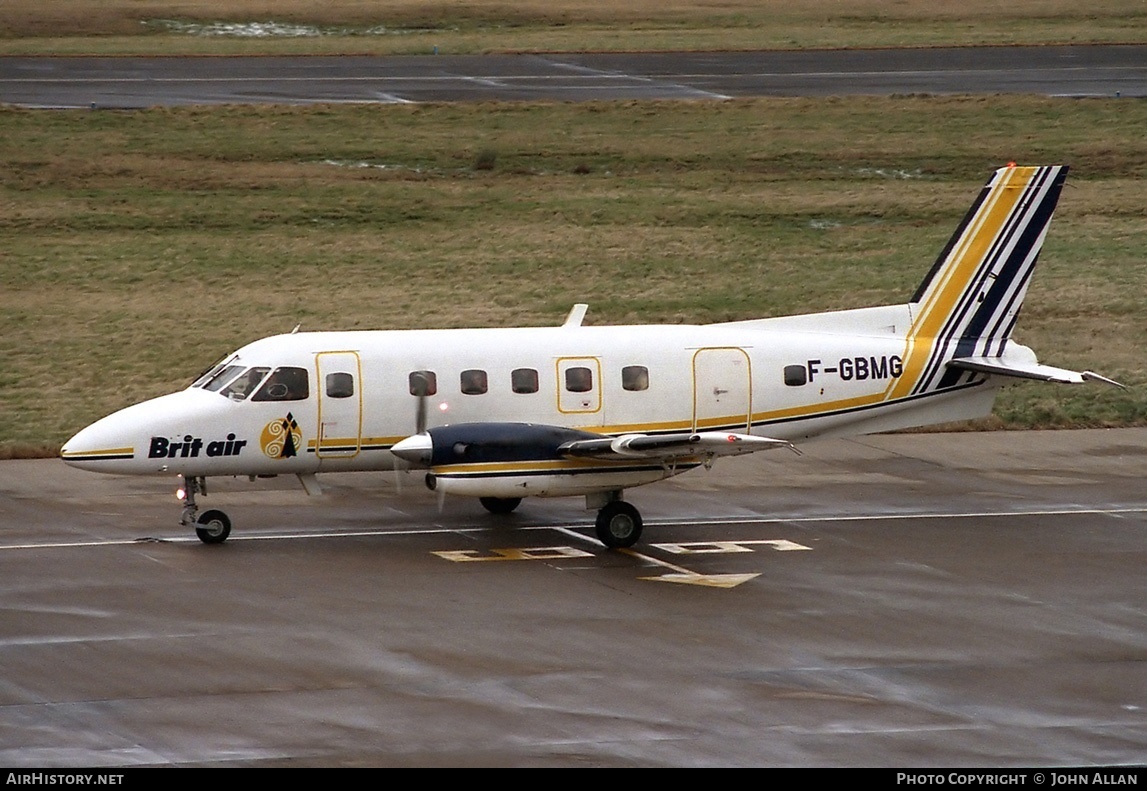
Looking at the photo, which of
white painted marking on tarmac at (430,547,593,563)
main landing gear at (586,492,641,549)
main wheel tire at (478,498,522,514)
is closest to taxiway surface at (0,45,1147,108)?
main wheel tire at (478,498,522,514)

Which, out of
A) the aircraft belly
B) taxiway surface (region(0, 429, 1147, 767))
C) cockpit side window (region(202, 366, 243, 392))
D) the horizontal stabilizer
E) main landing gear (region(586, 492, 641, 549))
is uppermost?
cockpit side window (region(202, 366, 243, 392))

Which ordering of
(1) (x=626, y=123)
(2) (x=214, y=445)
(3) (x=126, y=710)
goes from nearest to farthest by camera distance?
1. (3) (x=126, y=710)
2. (2) (x=214, y=445)
3. (1) (x=626, y=123)

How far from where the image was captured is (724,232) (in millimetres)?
47781

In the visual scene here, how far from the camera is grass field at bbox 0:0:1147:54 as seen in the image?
72000mm

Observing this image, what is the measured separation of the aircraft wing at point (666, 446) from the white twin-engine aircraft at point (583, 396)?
32mm

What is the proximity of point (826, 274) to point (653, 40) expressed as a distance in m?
31.4

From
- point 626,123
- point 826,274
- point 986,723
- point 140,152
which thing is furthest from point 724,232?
point 986,723

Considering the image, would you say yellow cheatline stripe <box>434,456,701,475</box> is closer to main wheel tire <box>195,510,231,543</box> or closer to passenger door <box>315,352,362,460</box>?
passenger door <box>315,352,362,460</box>

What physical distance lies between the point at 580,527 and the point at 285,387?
4662 mm

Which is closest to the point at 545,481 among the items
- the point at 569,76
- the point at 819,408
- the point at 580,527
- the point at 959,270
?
the point at 580,527

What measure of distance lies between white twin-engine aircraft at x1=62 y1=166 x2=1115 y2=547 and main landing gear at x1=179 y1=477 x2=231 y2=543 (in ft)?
0.08

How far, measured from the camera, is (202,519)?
2392cm

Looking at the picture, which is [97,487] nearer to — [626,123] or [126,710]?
[126,710]

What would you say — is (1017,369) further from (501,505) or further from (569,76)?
(569,76)
